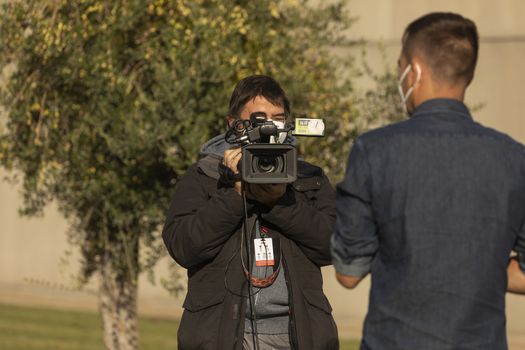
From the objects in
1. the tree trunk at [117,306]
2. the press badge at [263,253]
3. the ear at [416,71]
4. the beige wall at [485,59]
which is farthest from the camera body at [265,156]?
the beige wall at [485,59]

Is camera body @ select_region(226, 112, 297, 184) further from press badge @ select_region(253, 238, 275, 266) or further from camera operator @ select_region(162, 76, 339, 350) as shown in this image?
press badge @ select_region(253, 238, 275, 266)

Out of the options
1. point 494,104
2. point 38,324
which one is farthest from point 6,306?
point 494,104

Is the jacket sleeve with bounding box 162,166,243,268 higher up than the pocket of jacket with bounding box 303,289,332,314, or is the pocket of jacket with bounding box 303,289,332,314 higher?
the jacket sleeve with bounding box 162,166,243,268

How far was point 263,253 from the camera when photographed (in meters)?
4.14

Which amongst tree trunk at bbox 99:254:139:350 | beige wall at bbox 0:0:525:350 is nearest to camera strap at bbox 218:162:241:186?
tree trunk at bbox 99:254:139:350

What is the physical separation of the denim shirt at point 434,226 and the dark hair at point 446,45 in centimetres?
9

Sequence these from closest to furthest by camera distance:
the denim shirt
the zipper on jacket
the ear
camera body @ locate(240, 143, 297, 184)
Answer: the denim shirt < the ear < camera body @ locate(240, 143, 297, 184) < the zipper on jacket

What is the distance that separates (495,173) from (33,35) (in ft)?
17.0

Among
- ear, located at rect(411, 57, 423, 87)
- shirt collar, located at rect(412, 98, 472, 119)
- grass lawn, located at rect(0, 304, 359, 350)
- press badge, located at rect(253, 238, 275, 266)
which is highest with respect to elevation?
ear, located at rect(411, 57, 423, 87)

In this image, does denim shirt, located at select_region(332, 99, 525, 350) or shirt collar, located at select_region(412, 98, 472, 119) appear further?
shirt collar, located at select_region(412, 98, 472, 119)

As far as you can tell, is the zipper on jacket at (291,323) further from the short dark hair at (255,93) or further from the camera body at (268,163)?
the short dark hair at (255,93)

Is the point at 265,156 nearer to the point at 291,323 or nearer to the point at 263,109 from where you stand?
the point at 263,109

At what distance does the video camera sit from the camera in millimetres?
3975

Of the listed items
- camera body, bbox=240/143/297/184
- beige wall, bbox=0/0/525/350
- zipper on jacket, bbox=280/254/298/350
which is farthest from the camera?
beige wall, bbox=0/0/525/350
